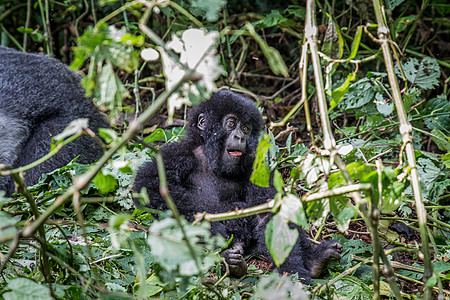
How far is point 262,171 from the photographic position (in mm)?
1301

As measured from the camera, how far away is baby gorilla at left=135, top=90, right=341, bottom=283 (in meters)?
2.39

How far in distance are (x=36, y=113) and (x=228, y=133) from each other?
1.48 m

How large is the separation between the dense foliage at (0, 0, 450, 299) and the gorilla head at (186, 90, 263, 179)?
16 cm

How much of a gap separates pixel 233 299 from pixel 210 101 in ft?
4.17

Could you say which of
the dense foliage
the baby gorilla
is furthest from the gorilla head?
the dense foliage

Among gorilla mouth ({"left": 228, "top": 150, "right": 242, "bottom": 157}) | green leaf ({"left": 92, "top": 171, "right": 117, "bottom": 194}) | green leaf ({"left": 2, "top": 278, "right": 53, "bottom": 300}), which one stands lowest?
gorilla mouth ({"left": 228, "top": 150, "right": 242, "bottom": 157})

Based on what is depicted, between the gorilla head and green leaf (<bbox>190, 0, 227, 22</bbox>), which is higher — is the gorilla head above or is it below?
below

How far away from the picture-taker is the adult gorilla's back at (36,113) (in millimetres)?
3143

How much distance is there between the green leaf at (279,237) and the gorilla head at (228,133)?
1.38 metres

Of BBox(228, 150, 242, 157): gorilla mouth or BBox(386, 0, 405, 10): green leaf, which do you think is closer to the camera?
BBox(228, 150, 242, 157): gorilla mouth

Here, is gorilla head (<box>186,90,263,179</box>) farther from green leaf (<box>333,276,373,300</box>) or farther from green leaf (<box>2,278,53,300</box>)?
green leaf (<box>2,278,53,300</box>)

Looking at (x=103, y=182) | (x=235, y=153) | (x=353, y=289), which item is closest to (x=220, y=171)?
(x=235, y=153)

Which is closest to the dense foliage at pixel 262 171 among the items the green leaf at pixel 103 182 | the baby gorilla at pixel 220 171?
the green leaf at pixel 103 182

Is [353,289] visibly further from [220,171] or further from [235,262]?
[220,171]
